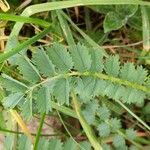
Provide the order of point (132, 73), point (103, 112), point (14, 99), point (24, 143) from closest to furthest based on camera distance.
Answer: point (14, 99)
point (132, 73)
point (24, 143)
point (103, 112)

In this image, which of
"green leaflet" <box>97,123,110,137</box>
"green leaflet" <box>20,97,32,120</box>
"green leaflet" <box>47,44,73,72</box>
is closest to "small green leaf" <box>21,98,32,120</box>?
"green leaflet" <box>20,97,32,120</box>

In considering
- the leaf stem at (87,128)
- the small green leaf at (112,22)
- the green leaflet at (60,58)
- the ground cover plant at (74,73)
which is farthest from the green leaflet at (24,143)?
the small green leaf at (112,22)

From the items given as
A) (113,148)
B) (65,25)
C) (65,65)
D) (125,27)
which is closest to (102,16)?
(125,27)

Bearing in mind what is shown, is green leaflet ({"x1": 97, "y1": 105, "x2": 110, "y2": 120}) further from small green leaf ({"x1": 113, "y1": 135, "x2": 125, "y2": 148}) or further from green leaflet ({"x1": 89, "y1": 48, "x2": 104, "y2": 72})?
green leaflet ({"x1": 89, "y1": 48, "x2": 104, "y2": 72})

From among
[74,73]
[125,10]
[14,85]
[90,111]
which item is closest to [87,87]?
[74,73]

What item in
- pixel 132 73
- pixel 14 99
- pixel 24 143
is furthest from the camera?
pixel 24 143

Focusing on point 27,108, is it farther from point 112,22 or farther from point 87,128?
point 112,22

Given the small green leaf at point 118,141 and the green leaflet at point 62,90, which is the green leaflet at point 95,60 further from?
the small green leaf at point 118,141
